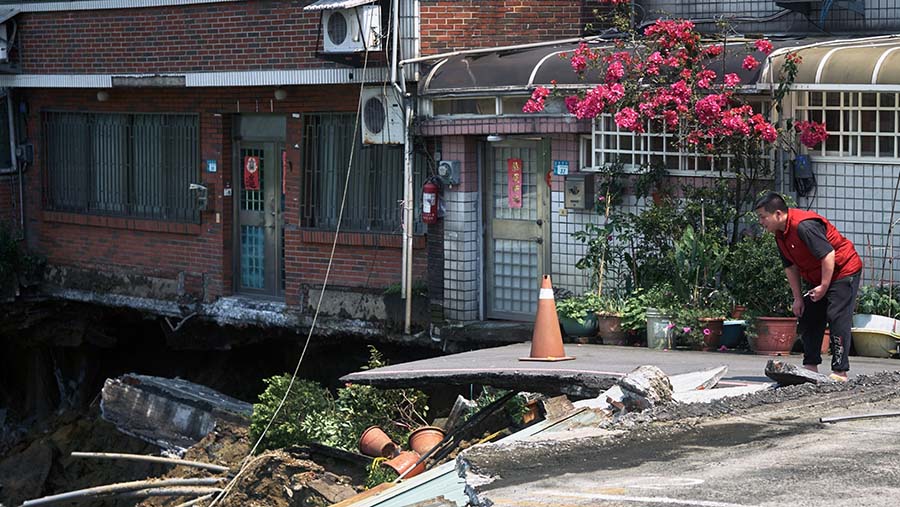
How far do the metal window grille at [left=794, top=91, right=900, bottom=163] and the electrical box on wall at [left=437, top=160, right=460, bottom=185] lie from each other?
385 cm

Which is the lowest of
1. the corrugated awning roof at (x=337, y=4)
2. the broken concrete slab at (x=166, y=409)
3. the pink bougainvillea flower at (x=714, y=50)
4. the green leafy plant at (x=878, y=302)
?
the broken concrete slab at (x=166, y=409)

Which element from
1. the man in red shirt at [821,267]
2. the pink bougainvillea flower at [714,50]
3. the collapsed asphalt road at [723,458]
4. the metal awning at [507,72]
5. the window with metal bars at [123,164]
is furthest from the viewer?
the window with metal bars at [123,164]

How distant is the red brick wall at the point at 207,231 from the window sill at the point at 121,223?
0.04 feet

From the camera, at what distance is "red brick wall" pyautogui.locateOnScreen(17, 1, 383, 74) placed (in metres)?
15.9

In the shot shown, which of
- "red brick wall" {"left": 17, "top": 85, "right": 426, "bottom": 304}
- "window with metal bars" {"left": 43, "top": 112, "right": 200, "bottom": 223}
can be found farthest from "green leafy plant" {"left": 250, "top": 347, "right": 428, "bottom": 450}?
"window with metal bars" {"left": 43, "top": 112, "right": 200, "bottom": 223}

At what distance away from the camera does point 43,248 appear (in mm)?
19578

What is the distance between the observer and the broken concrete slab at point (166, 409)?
14.9 meters

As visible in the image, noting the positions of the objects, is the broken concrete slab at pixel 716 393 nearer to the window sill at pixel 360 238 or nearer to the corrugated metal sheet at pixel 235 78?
the window sill at pixel 360 238

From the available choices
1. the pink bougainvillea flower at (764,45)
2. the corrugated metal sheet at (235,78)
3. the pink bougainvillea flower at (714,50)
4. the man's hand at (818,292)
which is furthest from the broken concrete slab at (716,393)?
the corrugated metal sheet at (235,78)

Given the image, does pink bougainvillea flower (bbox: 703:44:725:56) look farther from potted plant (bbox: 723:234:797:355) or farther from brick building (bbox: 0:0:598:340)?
brick building (bbox: 0:0:598:340)

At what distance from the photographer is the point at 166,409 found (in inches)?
604

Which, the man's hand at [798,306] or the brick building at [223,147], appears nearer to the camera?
the man's hand at [798,306]

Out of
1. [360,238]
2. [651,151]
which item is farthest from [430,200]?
[651,151]

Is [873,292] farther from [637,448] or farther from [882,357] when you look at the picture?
[637,448]
